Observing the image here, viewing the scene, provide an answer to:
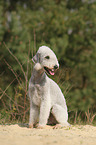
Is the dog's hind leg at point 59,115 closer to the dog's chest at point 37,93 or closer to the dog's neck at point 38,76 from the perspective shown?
the dog's chest at point 37,93

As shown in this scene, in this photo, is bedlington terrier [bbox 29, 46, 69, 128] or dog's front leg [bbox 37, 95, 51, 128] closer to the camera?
bedlington terrier [bbox 29, 46, 69, 128]

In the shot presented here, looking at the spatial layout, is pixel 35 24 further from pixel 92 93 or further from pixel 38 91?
pixel 38 91

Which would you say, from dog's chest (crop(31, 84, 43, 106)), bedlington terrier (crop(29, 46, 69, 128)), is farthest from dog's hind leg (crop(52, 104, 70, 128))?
dog's chest (crop(31, 84, 43, 106))

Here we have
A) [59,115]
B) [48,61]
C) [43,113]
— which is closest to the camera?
[48,61]

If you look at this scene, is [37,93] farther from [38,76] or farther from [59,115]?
[59,115]

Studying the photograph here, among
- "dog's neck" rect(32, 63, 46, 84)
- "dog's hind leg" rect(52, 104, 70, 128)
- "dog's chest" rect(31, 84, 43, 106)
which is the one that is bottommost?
"dog's hind leg" rect(52, 104, 70, 128)

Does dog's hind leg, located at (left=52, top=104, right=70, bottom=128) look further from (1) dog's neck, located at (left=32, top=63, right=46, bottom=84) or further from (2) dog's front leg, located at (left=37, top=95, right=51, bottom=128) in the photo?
(1) dog's neck, located at (left=32, top=63, right=46, bottom=84)

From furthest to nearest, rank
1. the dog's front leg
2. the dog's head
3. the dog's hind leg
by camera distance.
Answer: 1. the dog's hind leg
2. the dog's front leg
3. the dog's head

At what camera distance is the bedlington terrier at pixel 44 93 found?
3904mm

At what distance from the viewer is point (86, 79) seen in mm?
13883

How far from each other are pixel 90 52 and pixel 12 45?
5650mm

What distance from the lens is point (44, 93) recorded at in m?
4.07

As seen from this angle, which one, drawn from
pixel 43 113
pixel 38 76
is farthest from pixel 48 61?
pixel 43 113

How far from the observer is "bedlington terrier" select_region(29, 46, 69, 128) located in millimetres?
3904
